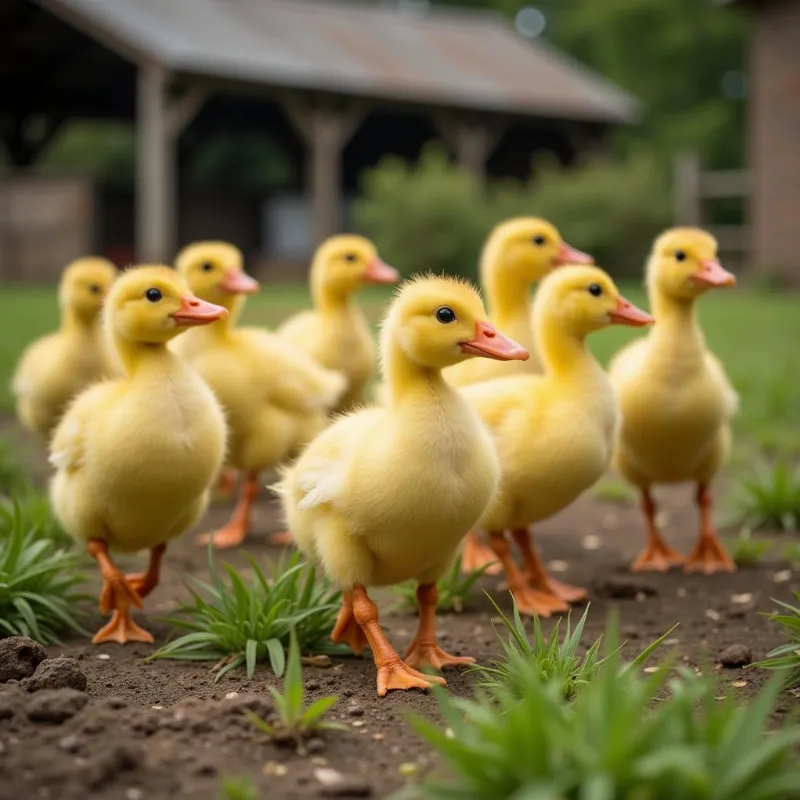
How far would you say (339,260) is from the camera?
7.27 metres

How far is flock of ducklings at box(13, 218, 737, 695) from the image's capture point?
13.4 ft

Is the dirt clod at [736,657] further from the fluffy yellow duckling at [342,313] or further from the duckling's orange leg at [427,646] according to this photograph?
the fluffy yellow duckling at [342,313]

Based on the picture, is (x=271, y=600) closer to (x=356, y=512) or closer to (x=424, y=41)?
(x=356, y=512)

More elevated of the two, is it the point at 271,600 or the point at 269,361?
the point at 269,361

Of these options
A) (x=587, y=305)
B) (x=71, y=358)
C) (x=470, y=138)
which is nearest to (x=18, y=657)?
(x=587, y=305)

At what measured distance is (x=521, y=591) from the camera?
527cm

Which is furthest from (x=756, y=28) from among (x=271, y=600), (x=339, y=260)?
(x=271, y=600)

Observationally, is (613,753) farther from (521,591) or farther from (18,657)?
(521,591)

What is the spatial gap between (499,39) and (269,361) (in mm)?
24998

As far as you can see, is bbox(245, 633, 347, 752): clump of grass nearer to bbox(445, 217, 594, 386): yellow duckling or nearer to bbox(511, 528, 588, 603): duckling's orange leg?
bbox(511, 528, 588, 603): duckling's orange leg

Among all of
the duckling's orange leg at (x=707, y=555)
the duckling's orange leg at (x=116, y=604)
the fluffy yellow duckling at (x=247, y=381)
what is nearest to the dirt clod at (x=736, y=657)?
the duckling's orange leg at (x=707, y=555)

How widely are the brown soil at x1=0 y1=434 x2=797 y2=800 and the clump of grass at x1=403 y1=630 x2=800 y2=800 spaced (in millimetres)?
448

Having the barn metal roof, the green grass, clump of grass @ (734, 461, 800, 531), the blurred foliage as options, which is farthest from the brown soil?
the barn metal roof

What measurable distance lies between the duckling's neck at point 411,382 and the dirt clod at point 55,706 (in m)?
1.44
